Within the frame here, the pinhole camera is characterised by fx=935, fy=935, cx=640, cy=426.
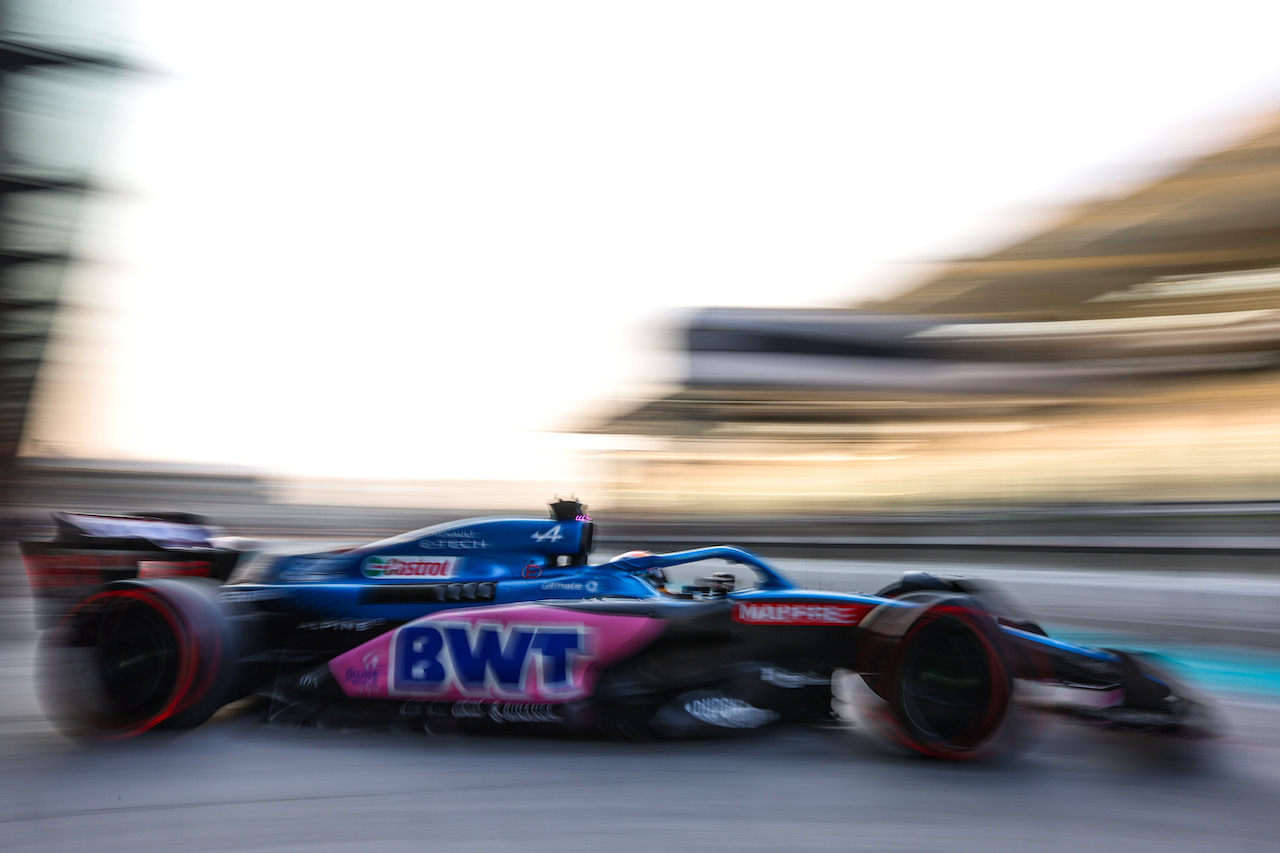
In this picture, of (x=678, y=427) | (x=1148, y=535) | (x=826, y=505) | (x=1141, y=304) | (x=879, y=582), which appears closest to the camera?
(x=1148, y=535)

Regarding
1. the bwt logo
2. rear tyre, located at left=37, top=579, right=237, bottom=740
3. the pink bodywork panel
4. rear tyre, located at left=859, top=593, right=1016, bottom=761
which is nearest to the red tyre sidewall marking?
rear tyre, located at left=859, top=593, right=1016, bottom=761

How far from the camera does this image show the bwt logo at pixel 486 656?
324 centimetres

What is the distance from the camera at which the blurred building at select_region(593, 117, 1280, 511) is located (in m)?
8.50

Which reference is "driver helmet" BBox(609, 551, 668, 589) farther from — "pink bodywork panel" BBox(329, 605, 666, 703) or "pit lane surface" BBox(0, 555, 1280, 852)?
"pit lane surface" BBox(0, 555, 1280, 852)

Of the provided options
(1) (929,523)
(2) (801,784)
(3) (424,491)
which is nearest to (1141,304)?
(1) (929,523)

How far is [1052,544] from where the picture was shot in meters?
8.47

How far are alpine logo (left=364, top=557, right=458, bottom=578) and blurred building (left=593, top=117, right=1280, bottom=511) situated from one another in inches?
244

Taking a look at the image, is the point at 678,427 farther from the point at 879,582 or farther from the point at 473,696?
the point at 473,696

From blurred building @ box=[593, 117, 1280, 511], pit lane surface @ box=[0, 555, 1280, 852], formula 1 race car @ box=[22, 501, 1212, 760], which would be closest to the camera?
pit lane surface @ box=[0, 555, 1280, 852]

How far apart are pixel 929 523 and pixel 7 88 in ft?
32.2

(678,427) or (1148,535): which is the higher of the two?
(678,427)

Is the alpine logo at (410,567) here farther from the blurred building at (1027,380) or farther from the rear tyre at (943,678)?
the blurred building at (1027,380)

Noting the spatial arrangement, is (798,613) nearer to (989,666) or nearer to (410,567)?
(989,666)

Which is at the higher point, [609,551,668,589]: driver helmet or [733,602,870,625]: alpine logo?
[609,551,668,589]: driver helmet
